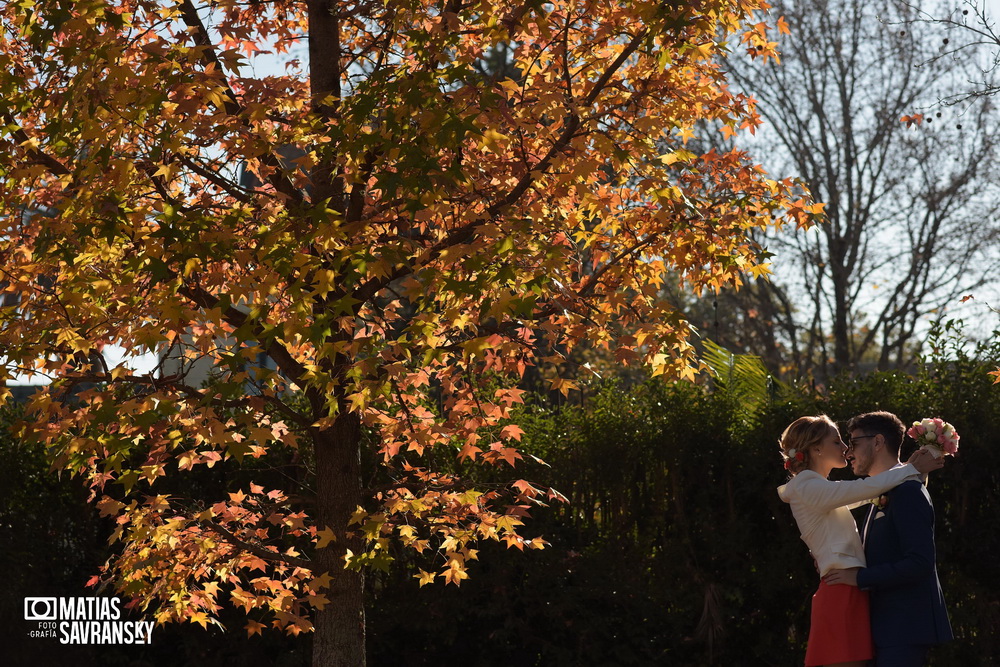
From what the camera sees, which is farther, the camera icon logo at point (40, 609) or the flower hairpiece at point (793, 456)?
the camera icon logo at point (40, 609)

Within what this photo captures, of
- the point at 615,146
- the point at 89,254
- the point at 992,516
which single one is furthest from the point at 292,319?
the point at 992,516

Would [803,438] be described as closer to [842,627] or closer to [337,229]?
[842,627]

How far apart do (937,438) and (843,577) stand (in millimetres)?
776

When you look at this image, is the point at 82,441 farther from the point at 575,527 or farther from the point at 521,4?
the point at 575,527

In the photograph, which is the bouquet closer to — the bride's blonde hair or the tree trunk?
the bride's blonde hair

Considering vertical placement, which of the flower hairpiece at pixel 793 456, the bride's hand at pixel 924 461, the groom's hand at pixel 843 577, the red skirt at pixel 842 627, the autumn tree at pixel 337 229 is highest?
the autumn tree at pixel 337 229

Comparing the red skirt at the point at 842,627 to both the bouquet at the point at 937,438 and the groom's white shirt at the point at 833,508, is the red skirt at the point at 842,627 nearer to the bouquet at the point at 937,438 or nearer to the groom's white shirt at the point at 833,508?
the groom's white shirt at the point at 833,508

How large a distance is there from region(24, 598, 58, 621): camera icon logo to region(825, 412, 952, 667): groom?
5.82 meters

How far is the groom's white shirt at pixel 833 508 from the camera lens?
4281 mm

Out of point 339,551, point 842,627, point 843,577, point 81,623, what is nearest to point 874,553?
point 843,577

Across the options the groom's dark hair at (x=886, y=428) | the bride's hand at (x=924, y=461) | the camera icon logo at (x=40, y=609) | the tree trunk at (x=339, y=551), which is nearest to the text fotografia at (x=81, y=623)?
the camera icon logo at (x=40, y=609)

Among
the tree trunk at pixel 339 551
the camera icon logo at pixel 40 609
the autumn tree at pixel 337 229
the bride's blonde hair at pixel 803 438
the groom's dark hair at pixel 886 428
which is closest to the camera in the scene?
the autumn tree at pixel 337 229

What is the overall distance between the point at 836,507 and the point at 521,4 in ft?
9.09

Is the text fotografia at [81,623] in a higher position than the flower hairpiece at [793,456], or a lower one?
lower
